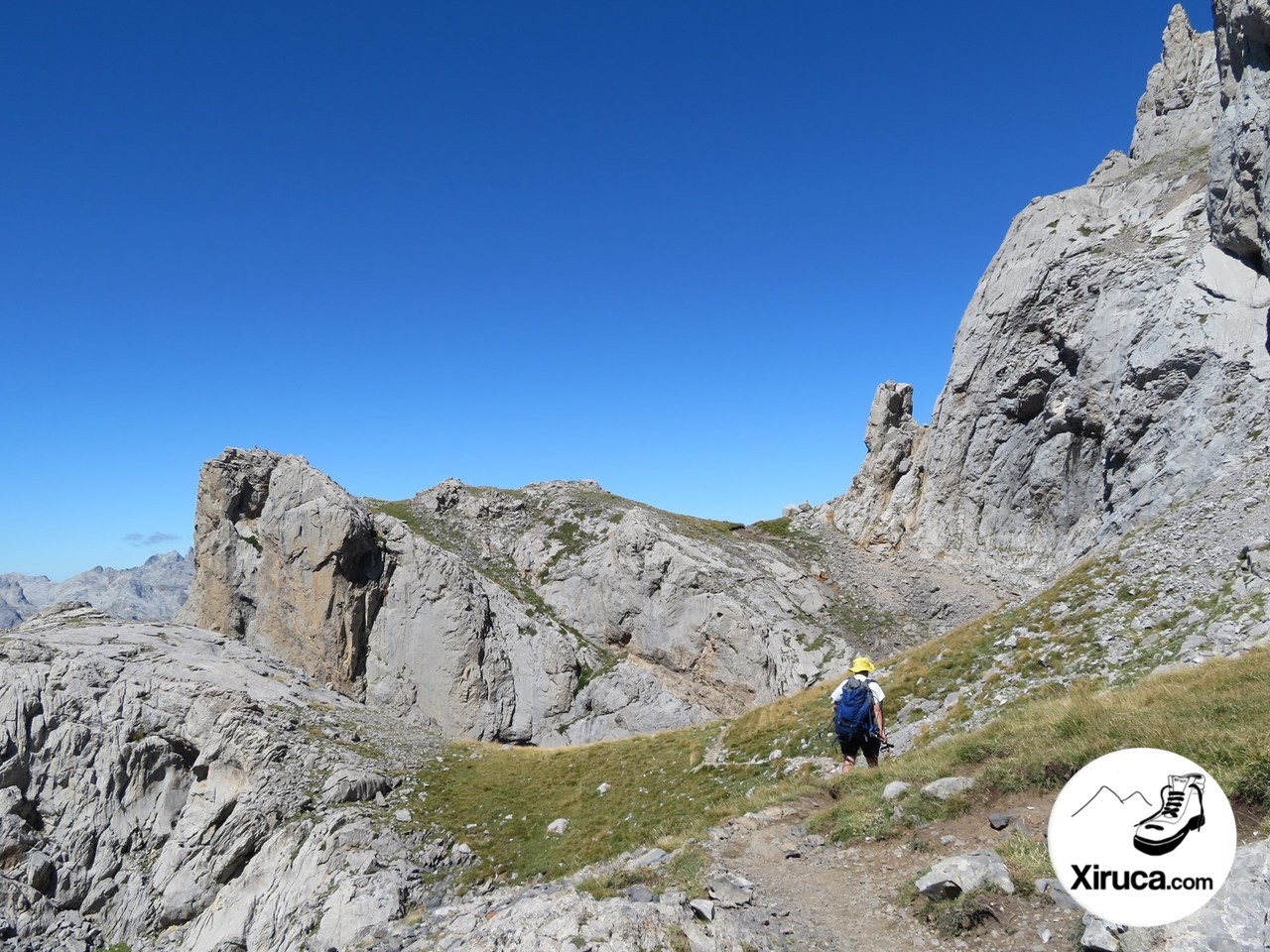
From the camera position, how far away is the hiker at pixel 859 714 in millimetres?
15445

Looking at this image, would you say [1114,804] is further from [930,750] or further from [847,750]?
[847,750]

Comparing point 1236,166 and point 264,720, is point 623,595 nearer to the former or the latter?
point 264,720

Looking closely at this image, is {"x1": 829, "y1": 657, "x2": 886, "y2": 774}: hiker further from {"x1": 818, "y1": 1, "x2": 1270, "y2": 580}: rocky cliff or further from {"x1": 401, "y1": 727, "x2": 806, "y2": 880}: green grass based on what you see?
{"x1": 818, "y1": 1, "x2": 1270, "y2": 580}: rocky cliff

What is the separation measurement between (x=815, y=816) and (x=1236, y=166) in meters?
43.7

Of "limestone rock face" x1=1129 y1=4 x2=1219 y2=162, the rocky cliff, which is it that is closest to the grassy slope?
the rocky cliff

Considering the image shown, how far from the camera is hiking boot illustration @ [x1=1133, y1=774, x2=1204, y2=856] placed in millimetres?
6832

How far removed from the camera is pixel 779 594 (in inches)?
2222

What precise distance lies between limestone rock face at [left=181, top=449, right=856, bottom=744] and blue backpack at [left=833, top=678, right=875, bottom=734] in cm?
3597

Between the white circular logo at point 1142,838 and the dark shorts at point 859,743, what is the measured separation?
27.1 ft

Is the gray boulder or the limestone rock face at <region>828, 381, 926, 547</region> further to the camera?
the limestone rock face at <region>828, 381, 926, 547</region>

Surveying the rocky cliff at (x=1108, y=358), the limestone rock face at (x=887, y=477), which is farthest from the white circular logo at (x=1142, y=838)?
the limestone rock face at (x=887, y=477)

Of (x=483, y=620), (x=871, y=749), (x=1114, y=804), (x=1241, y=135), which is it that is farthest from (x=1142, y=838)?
(x=483, y=620)

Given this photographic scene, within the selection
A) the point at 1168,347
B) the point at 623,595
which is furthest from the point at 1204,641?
the point at 623,595

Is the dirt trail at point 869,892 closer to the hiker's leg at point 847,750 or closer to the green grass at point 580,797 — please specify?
the hiker's leg at point 847,750
